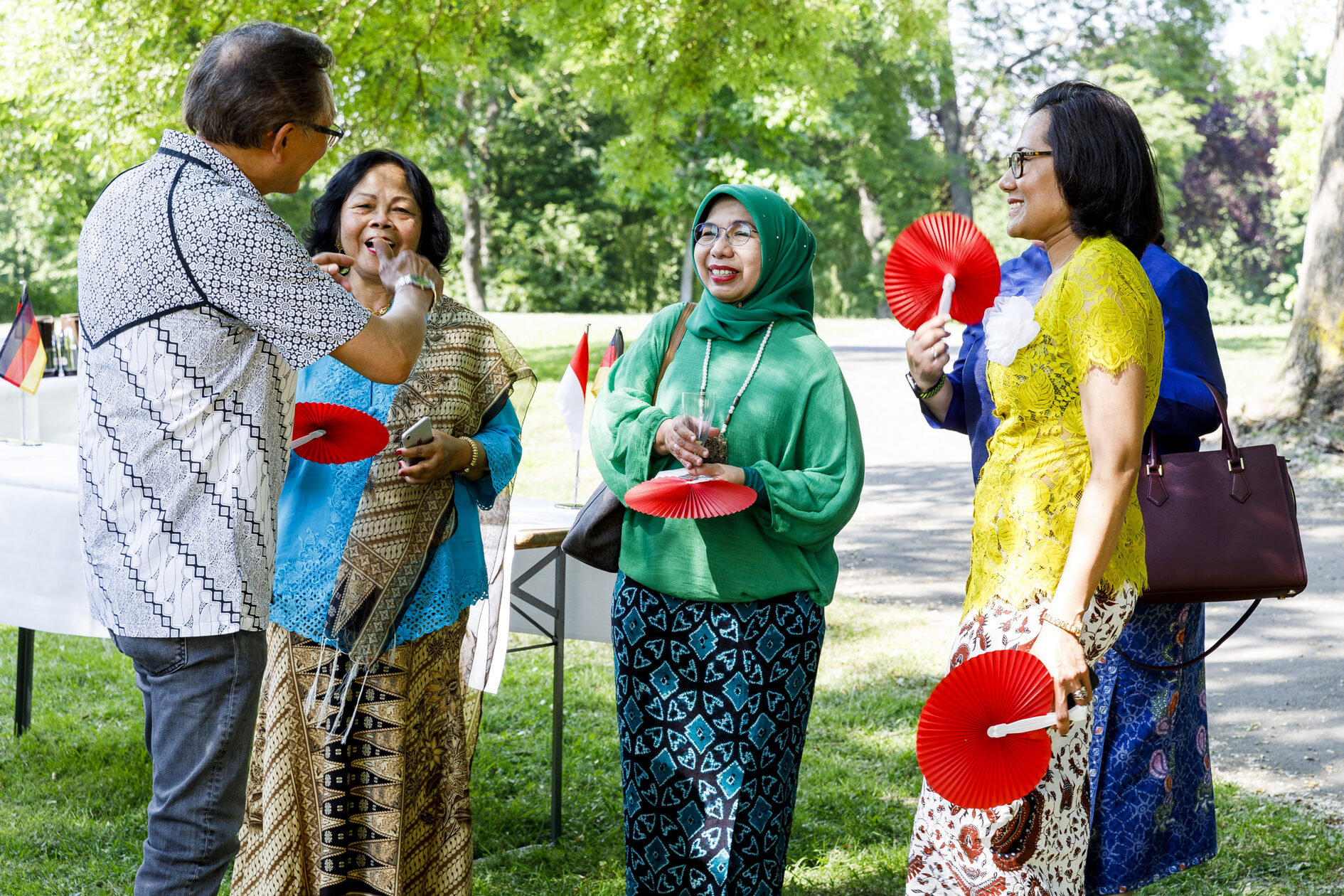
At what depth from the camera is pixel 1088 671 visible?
2033 millimetres

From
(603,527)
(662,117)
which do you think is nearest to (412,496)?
(603,527)

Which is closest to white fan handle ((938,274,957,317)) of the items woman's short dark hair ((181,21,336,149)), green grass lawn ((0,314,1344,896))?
woman's short dark hair ((181,21,336,149))

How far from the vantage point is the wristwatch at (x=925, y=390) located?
2.70m

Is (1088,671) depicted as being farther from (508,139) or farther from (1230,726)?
(508,139)

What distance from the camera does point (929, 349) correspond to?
8.33 feet

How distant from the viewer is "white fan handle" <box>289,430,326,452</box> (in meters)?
2.48

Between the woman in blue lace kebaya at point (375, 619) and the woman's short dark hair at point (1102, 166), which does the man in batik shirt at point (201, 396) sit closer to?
the woman in blue lace kebaya at point (375, 619)

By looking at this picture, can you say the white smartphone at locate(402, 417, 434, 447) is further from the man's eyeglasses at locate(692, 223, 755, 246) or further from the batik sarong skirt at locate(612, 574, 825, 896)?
the man's eyeglasses at locate(692, 223, 755, 246)

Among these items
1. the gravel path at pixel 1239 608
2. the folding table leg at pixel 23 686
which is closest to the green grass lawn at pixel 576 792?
the folding table leg at pixel 23 686

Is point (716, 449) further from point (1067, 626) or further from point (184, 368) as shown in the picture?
point (184, 368)

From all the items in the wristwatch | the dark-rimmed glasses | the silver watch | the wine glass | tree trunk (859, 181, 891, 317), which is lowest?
the wine glass

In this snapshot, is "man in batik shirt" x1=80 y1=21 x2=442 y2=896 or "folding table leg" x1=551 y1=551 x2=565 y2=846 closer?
"man in batik shirt" x1=80 y1=21 x2=442 y2=896

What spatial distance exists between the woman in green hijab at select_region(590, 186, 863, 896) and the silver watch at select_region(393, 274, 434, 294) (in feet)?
1.79

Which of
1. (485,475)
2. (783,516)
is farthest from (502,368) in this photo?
(783,516)
